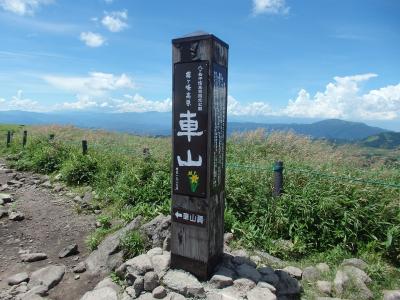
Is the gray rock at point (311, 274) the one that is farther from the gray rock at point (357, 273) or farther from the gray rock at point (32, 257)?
the gray rock at point (32, 257)

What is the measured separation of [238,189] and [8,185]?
7.17m

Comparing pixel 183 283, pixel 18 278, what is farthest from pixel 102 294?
pixel 18 278

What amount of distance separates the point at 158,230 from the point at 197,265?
1.20 meters

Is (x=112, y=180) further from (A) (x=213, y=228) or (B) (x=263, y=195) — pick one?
(A) (x=213, y=228)

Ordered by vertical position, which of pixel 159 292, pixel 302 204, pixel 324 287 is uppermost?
pixel 302 204

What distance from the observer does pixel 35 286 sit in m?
4.42

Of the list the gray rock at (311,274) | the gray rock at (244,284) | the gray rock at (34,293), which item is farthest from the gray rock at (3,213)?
the gray rock at (311,274)

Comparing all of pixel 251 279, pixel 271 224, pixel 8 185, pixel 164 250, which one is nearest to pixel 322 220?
pixel 271 224

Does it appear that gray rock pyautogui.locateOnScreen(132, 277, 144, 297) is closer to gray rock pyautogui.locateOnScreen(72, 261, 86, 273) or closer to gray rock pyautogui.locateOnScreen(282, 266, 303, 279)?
gray rock pyautogui.locateOnScreen(72, 261, 86, 273)

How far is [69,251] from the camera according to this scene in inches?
212

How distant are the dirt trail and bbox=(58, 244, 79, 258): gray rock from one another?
72 mm

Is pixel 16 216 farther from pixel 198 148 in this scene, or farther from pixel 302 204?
pixel 302 204

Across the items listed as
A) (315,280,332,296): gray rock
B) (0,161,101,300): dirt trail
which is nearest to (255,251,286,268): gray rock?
(315,280,332,296): gray rock

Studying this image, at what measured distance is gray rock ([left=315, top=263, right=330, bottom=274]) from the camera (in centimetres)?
426
